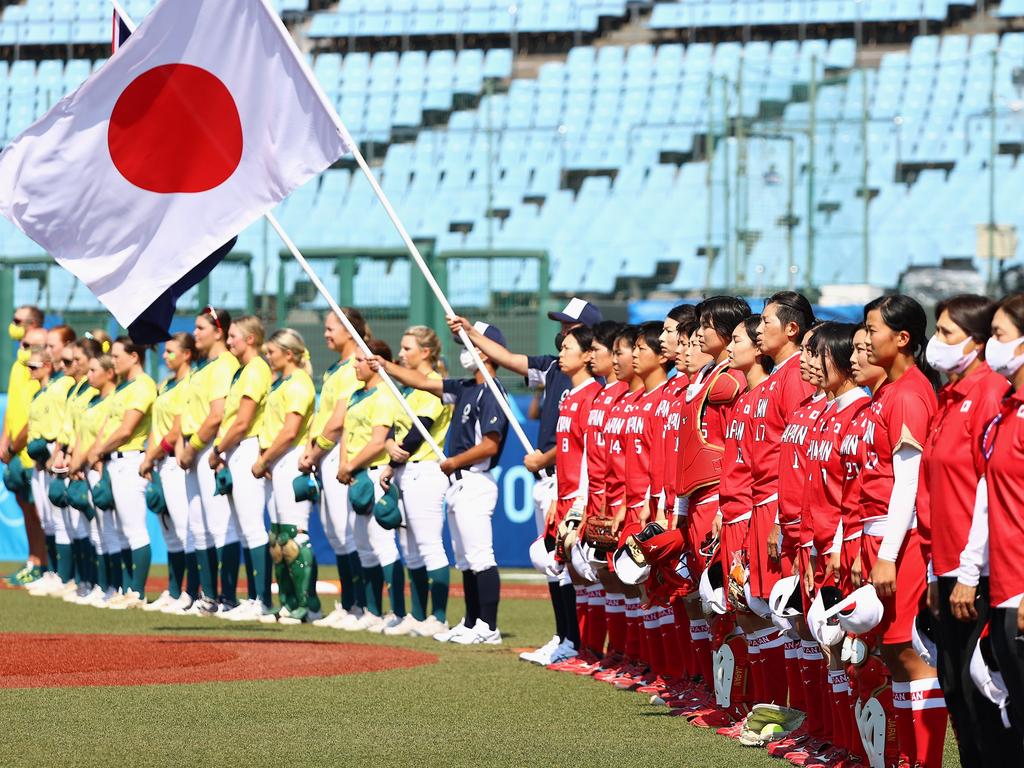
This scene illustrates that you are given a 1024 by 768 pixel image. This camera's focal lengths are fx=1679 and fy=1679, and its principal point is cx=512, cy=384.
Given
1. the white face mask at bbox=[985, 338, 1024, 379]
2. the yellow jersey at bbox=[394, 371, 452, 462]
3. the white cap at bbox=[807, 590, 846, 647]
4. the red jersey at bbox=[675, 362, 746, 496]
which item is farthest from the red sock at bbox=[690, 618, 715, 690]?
the yellow jersey at bbox=[394, 371, 452, 462]

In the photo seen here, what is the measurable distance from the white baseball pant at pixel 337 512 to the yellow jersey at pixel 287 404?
0.37 metres

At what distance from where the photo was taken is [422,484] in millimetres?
11672

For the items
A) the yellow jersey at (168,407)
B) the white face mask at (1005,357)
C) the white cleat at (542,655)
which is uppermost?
the white face mask at (1005,357)

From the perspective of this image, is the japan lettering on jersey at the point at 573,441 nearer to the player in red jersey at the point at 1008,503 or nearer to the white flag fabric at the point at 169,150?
the white flag fabric at the point at 169,150

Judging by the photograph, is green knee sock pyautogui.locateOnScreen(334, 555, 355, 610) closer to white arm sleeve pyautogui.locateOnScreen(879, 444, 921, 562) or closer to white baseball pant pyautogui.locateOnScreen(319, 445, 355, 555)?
white baseball pant pyautogui.locateOnScreen(319, 445, 355, 555)

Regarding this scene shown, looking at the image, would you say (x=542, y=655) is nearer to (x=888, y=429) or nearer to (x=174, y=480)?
(x=174, y=480)

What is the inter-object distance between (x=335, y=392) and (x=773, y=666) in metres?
5.80

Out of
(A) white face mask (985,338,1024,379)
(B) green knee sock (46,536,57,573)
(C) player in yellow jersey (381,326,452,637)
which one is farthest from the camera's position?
(B) green knee sock (46,536,57,573)

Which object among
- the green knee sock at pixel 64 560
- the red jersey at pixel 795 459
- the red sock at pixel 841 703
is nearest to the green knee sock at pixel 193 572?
the green knee sock at pixel 64 560

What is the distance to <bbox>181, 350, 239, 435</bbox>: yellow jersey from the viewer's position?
12.7m

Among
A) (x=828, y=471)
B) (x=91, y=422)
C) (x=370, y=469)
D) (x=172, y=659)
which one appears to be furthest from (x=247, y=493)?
(x=828, y=471)

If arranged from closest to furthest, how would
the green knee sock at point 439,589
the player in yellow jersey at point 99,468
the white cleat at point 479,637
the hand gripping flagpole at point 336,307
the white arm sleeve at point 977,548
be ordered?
the white arm sleeve at point 977,548 < the hand gripping flagpole at point 336,307 < the white cleat at point 479,637 < the green knee sock at point 439,589 < the player in yellow jersey at point 99,468

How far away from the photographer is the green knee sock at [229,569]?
41.8 feet

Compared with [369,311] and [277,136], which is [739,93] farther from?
[277,136]
